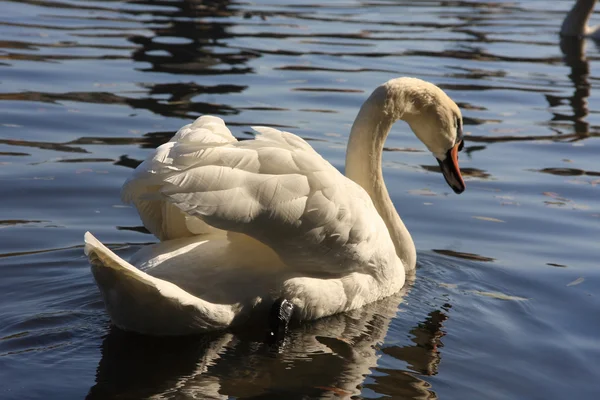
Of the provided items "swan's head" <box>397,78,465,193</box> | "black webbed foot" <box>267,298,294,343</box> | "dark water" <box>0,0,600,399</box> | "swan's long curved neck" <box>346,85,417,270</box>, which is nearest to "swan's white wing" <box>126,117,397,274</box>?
"black webbed foot" <box>267,298,294,343</box>

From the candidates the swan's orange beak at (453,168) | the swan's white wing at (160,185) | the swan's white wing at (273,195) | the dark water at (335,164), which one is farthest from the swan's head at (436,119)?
the swan's white wing at (160,185)

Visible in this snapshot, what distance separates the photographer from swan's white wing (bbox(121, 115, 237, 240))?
5.66m

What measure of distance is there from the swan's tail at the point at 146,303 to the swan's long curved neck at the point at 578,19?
16.1 m

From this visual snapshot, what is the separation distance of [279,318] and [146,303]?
81cm

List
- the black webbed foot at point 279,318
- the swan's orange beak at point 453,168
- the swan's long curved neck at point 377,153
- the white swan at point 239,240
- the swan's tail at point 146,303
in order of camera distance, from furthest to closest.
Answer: the swan's orange beak at point 453,168 < the swan's long curved neck at point 377,153 < the black webbed foot at point 279,318 < the white swan at point 239,240 < the swan's tail at point 146,303

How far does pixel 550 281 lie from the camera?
7.64 metres

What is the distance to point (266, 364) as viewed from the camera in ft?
18.8

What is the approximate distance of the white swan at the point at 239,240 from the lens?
219 inches

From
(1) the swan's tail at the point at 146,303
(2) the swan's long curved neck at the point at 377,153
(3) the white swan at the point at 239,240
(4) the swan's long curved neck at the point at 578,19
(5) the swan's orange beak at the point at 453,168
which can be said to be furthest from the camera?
(4) the swan's long curved neck at the point at 578,19

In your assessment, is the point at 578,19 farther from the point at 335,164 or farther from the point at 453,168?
the point at 453,168

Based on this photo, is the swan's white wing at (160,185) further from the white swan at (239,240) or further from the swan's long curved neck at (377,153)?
the swan's long curved neck at (377,153)

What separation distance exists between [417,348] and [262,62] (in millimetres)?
9986

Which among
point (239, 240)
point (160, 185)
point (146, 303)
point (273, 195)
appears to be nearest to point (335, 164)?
point (239, 240)

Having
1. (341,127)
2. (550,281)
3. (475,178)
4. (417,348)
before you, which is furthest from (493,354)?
(341,127)
